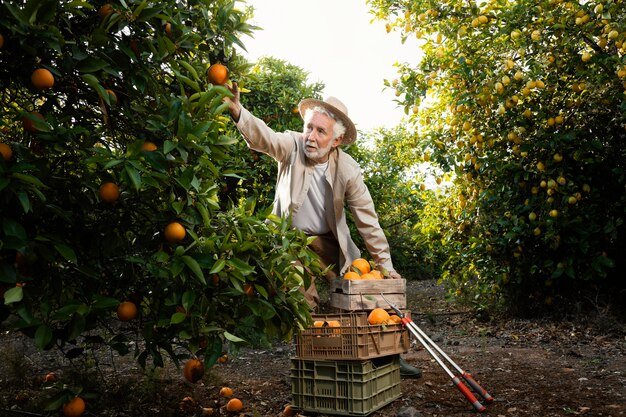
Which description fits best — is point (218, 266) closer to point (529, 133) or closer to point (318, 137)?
point (318, 137)

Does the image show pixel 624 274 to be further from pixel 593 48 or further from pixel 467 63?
pixel 467 63

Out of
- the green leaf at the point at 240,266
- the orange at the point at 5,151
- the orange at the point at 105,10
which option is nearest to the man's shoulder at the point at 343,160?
the green leaf at the point at 240,266

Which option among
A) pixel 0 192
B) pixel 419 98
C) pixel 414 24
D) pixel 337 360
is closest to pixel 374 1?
pixel 414 24

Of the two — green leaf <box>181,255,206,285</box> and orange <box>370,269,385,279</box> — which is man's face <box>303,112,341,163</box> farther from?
green leaf <box>181,255,206,285</box>

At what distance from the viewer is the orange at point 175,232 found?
2299mm

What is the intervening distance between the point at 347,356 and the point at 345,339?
95mm

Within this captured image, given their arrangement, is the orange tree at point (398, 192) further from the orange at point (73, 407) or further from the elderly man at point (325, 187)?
the orange at point (73, 407)

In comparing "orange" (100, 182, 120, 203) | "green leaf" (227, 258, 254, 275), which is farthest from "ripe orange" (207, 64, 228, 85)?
"green leaf" (227, 258, 254, 275)

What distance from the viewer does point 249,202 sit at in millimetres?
2629

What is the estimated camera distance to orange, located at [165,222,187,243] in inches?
90.5

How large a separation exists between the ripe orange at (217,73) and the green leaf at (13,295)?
119cm

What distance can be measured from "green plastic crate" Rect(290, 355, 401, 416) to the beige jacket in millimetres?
778

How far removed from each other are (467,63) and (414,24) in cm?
95

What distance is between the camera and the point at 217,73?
8.58 ft
